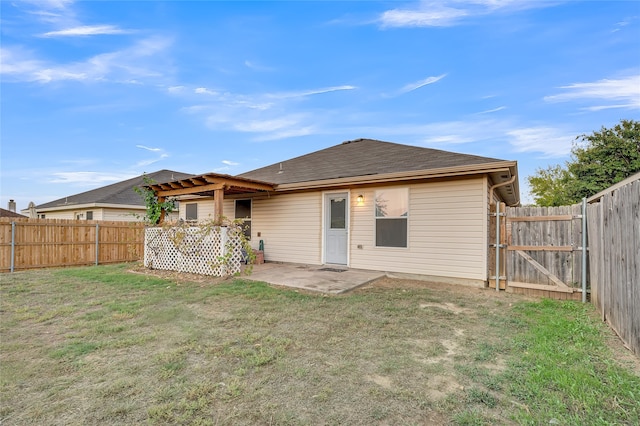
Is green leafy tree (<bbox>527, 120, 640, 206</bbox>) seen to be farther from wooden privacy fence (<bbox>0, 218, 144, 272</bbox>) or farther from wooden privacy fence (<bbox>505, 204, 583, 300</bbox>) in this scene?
wooden privacy fence (<bbox>0, 218, 144, 272</bbox>)

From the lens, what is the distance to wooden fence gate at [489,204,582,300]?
5.36 meters

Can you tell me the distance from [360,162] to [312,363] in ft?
22.8

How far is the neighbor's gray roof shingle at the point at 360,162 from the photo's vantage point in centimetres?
719

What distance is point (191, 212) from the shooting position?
1224 cm

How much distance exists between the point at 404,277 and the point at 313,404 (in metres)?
5.48

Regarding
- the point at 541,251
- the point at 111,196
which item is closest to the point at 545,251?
the point at 541,251

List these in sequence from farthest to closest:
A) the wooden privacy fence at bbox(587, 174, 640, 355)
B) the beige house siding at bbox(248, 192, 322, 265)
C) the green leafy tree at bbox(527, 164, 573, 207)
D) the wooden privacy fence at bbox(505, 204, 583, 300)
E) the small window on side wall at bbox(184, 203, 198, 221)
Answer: the green leafy tree at bbox(527, 164, 573, 207) < the small window on side wall at bbox(184, 203, 198, 221) < the beige house siding at bbox(248, 192, 322, 265) < the wooden privacy fence at bbox(505, 204, 583, 300) < the wooden privacy fence at bbox(587, 174, 640, 355)

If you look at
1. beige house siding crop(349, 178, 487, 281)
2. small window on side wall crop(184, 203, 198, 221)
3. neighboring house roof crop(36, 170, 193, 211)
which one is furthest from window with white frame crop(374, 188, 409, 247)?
neighboring house roof crop(36, 170, 193, 211)

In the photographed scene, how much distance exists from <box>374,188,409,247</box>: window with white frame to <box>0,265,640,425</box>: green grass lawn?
2437mm

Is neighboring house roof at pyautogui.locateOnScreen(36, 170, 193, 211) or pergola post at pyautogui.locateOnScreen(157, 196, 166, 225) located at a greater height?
neighboring house roof at pyautogui.locateOnScreen(36, 170, 193, 211)

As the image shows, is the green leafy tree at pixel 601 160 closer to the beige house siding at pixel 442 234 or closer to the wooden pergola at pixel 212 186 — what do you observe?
the beige house siding at pixel 442 234

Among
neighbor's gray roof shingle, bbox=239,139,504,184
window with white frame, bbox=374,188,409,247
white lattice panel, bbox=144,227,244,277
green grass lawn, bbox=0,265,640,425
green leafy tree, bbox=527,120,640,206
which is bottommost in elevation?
green grass lawn, bbox=0,265,640,425

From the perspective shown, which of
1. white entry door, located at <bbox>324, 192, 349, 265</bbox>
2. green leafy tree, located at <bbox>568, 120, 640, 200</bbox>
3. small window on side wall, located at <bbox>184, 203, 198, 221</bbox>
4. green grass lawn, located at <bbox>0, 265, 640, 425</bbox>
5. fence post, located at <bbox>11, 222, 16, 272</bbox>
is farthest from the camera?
green leafy tree, located at <bbox>568, 120, 640, 200</bbox>

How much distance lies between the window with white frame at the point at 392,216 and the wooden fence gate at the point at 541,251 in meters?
1.89
